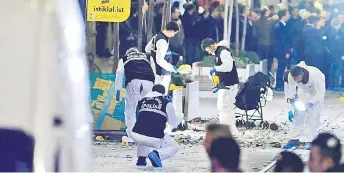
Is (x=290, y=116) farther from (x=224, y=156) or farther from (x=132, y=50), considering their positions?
(x=224, y=156)

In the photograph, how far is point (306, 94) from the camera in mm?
9867

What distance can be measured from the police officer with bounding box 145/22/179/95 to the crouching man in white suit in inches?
53.1

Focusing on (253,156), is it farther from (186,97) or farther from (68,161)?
(68,161)

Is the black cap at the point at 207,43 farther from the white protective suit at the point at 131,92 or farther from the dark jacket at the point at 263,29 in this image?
the dark jacket at the point at 263,29

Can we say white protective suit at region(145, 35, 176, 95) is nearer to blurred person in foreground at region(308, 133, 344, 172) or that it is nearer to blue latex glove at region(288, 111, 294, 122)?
blue latex glove at region(288, 111, 294, 122)

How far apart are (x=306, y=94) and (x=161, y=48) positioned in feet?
5.45

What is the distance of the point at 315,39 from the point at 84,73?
9.65 meters

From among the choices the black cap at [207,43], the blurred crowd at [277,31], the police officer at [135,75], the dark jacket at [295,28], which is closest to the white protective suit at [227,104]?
the black cap at [207,43]

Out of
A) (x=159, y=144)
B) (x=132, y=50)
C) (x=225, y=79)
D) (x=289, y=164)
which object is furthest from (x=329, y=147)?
(x=225, y=79)

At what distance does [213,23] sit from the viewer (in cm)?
1167

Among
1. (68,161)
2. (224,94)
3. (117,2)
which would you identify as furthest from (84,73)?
(224,94)

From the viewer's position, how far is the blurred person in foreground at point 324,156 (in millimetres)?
4156

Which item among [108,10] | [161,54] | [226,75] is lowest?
[226,75]

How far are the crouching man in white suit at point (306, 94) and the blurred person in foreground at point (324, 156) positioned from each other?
5.16 m
